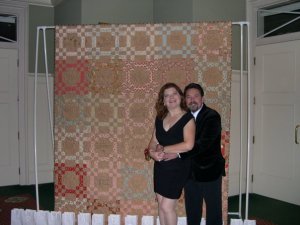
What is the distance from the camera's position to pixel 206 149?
2.33 metres

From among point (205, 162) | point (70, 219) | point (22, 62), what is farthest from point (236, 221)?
point (22, 62)

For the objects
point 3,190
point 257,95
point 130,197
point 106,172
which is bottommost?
point 3,190


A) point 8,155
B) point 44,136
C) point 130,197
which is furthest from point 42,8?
point 130,197

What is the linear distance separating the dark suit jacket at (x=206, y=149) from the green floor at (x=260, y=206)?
5.06ft

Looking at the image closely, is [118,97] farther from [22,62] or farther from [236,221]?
[22,62]

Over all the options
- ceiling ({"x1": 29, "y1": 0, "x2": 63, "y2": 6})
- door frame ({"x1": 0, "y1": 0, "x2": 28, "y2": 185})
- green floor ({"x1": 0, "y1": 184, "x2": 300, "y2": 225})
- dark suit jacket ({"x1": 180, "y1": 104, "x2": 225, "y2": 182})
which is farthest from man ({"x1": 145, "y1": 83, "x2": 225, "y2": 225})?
ceiling ({"x1": 29, "y1": 0, "x2": 63, "y2": 6})

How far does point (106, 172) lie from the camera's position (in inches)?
115

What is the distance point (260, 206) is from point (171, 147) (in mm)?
2155

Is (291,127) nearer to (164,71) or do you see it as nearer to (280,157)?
(280,157)

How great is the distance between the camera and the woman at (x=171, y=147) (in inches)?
91.5

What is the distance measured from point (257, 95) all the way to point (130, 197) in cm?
232

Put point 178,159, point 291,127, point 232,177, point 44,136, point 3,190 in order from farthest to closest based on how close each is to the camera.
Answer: point 44,136, point 3,190, point 232,177, point 291,127, point 178,159

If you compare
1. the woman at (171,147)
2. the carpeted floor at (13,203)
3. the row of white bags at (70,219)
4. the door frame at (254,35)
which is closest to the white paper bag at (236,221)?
the row of white bags at (70,219)

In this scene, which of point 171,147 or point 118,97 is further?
point 118,97
